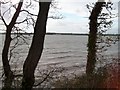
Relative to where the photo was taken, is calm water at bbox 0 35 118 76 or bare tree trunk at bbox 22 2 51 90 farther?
calm water at bbox 0 35 118 76

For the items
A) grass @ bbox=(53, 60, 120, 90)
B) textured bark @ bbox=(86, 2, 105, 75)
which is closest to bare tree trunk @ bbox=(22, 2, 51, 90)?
grass @ bbox=(53, 60, 120, 90)

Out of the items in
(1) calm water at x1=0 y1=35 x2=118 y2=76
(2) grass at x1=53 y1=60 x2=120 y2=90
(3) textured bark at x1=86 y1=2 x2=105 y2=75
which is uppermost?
(3) textured bark at x1=86 y1=2 x2=105 y2=75

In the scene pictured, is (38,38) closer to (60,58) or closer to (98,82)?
(98,82)

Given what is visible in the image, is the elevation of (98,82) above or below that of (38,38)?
below

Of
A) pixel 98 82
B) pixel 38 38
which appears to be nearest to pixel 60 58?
pixel 98 82

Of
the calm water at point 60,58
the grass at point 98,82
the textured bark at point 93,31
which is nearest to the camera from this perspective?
the grass at point 98,82

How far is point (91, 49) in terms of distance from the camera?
42.4 ft

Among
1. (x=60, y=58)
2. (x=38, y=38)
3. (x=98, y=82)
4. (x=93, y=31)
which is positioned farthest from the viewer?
(x=60, y=58)

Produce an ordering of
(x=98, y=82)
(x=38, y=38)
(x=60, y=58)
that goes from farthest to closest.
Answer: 1. (x=60, y=58)
2. (x=98, y=82)
3. (x=38, y=38)

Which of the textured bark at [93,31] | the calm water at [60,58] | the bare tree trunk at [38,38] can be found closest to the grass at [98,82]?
the bare tree trunk at [38,38]

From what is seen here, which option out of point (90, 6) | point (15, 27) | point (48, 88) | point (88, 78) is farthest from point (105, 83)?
point (90, 6)

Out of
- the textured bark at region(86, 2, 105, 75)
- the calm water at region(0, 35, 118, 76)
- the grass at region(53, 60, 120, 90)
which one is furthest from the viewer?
the calm water at region(0, 35, 118, 76)

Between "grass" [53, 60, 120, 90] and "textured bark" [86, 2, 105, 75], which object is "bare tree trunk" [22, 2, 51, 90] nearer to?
"grass" [53, 60, 120, 90]

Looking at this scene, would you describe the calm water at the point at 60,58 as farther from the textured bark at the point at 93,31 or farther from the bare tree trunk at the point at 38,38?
the bare tree trunk at the point at 38,38
